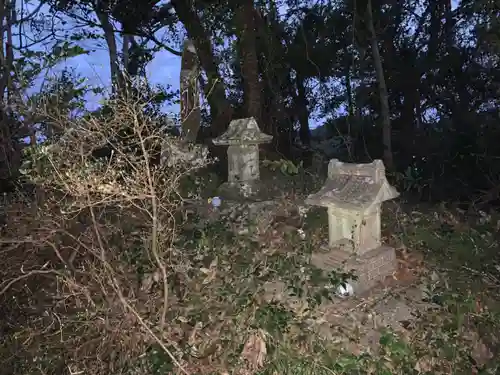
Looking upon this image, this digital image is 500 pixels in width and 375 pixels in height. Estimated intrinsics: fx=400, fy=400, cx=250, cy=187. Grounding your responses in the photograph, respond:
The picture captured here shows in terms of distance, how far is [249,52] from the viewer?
308 inches

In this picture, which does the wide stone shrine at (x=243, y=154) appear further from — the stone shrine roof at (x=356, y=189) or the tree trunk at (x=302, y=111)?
the tree trunk at (x=302, y=111)

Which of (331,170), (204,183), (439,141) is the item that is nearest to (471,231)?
(331,170)

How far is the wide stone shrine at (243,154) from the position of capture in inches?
237

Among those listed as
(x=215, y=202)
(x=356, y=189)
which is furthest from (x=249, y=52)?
(x=356, y=189)

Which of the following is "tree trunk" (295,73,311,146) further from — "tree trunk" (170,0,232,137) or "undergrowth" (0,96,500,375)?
"undergrowth" (0,96,500,375)

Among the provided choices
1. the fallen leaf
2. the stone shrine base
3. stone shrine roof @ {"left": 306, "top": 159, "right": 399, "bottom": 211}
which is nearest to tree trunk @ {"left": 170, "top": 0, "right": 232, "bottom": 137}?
stone shrine roof @ {"left": 306, "top": 159, "right": 399, "bottom": 211}

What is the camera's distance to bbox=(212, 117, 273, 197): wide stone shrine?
6016 mm

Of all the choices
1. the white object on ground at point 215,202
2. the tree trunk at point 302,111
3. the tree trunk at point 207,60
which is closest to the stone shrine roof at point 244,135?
the white object on ground at point 215,202

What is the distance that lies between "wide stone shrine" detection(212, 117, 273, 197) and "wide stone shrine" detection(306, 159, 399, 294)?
190cm

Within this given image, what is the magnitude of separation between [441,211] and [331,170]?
2.70m

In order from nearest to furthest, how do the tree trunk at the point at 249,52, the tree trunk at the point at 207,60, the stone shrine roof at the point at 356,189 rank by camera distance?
the stone shrine roof at the point at 356,189 → the tree trunk at the point at 249,52 → the tree trunk at the point at 207,60

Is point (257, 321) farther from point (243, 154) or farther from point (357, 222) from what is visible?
point (243, 154)

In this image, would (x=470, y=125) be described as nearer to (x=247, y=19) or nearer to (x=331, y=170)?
(x=331, y=170)

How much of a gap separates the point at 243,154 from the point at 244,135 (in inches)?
13.2
